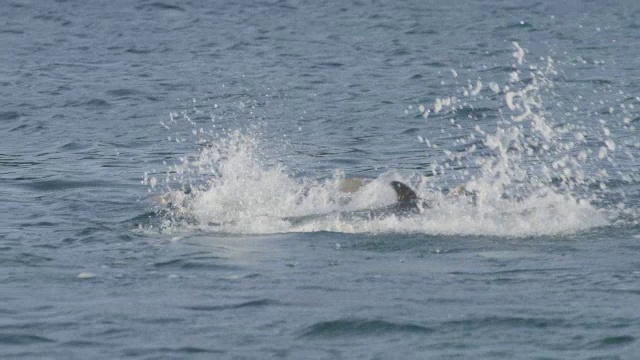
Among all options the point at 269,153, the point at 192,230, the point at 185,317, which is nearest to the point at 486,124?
the point at 269,153

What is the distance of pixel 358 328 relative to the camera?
349 inches

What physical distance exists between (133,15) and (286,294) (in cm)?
2329

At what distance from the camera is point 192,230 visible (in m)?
12.3

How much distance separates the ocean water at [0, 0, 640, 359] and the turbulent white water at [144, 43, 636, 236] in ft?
0.17

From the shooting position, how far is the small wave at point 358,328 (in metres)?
8.77

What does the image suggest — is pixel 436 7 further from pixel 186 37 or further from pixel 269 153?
pixel 269 153

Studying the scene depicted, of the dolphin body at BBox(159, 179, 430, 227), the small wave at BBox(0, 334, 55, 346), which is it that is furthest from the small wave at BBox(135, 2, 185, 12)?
the small wave at BBox(0, 334, 55, 346)

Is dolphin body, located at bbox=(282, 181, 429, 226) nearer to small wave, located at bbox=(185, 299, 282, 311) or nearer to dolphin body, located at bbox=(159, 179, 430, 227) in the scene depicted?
dolphin body, located at bbox=(159, 179, 430, 227)

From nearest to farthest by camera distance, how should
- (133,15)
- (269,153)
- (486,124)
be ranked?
1. (269,153)
2. (486,124)
3. (133,15)

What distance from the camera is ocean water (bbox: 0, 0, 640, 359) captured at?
8.93 metres

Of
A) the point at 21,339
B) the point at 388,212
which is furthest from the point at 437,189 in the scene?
the point at 21,339

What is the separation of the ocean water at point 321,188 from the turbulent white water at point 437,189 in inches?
2.0

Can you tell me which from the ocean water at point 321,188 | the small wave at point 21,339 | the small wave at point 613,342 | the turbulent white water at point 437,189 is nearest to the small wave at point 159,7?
the ocean water at point 321,188

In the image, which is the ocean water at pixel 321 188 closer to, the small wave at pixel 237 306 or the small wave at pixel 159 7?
the small wave at pixel 237 306
